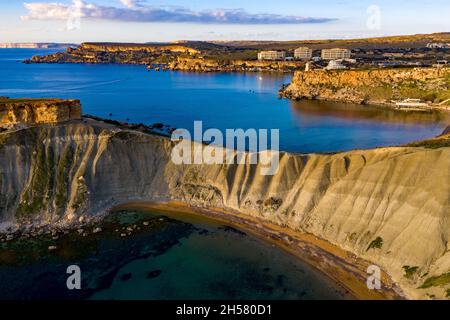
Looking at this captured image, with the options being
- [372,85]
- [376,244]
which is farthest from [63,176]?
[372,85]

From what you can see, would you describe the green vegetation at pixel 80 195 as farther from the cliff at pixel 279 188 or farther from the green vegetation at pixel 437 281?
the green vegetation at pixel 437 281

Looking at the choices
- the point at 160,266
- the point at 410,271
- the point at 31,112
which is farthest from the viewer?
the point at 31,112

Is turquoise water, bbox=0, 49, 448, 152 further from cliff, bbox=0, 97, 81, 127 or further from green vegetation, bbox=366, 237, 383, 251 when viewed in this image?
green vegetation, bbox=366, 237, 383, 251

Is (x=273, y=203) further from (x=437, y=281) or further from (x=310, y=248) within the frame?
(x=437, y=281)

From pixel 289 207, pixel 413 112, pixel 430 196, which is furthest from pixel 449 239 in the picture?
pixel 413 112

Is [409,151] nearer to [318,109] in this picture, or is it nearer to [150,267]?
[150,267]
